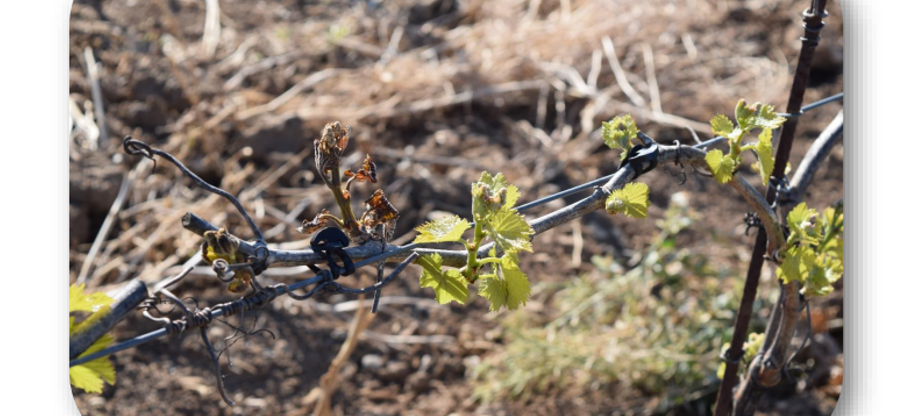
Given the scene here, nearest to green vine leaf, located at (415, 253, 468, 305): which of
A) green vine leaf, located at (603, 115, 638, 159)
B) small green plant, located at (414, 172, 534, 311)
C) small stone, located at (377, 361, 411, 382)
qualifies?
small green plant, located at (414, 172, 534, 311)

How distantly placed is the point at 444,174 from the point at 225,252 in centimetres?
213

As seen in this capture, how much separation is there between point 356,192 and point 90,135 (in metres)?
0.98

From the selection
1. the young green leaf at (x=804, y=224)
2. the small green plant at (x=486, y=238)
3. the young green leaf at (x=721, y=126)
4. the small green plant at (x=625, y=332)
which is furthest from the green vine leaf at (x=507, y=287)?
the small green plant at (x=625, y=332)

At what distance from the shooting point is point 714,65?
352 centimetres

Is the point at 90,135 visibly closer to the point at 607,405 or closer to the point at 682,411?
the point at 607,405

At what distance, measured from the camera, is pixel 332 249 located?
89cm

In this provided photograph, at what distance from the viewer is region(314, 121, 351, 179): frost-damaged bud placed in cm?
84

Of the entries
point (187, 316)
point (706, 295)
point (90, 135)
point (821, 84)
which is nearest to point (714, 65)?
point (821, 84)

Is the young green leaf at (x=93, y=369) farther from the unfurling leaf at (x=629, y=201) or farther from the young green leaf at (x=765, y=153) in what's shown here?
the young green leaf at (x=765, y=153)

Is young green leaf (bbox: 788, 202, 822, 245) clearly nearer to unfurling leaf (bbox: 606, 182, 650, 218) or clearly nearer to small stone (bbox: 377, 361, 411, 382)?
unfurling leaf (bbox: 606, 182, 650, 218)

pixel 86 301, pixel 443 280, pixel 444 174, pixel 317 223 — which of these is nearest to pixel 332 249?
pixel 317 223

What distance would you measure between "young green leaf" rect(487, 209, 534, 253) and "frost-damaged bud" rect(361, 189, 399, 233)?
0.42ft

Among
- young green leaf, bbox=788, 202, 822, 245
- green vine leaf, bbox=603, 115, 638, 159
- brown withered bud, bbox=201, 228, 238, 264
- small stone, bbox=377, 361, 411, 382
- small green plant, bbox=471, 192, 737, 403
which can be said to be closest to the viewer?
brown withered bud, bbox=201, 228, 238, 264

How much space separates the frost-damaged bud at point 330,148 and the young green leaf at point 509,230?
7.1 inches
